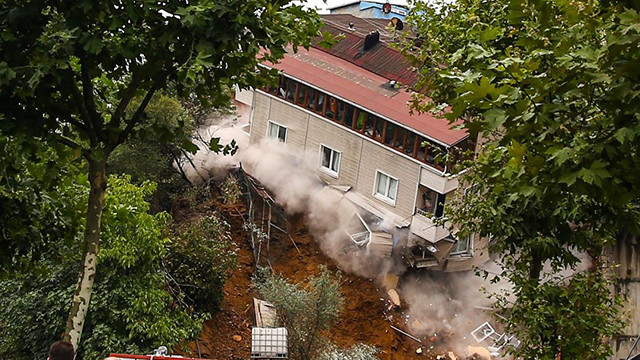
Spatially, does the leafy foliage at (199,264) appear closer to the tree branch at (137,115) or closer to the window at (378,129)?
the window at (378,129)

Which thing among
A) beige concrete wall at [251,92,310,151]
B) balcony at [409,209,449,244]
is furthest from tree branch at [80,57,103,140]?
beige concrete wall at [251,92,310,151]

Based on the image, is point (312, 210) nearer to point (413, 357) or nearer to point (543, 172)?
point (413, 357)

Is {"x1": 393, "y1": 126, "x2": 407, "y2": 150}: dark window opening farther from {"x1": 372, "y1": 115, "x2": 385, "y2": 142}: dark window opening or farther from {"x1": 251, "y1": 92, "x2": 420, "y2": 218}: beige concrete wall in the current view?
{"x1": 372, "y1": 115, "x2": 385, "y2": 142}: dark window opening

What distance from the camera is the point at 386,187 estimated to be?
29.3 metres

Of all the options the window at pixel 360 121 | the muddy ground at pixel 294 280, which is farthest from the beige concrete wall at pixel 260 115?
the window at pixel 360 121

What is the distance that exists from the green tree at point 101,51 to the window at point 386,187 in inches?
759

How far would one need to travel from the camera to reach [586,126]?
737cm

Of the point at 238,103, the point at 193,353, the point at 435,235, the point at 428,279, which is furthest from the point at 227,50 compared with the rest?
the point at 238,103

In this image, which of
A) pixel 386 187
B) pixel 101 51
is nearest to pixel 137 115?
→ pixel 101 51

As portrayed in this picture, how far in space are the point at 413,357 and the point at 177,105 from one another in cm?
1129

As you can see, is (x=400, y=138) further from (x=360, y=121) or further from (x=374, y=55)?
(x=374, y=55)

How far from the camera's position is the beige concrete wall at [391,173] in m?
28.2

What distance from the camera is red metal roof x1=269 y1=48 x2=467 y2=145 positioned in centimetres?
2745

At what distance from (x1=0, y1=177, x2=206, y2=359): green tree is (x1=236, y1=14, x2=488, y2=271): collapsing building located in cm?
1091
